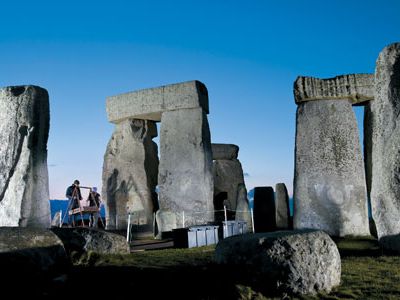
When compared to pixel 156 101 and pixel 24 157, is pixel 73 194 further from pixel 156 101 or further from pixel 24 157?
pixel 24 157

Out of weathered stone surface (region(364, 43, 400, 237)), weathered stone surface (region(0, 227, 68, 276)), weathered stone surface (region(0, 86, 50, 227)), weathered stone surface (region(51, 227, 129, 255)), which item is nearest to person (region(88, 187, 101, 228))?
weathered stone surface (region(0, 86, 50, 227))

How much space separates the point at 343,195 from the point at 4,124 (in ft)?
21.6

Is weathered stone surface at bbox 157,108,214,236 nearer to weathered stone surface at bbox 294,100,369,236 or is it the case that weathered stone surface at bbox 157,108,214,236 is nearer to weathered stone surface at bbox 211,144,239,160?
weathered stone surface at bbox 294,100,369,236

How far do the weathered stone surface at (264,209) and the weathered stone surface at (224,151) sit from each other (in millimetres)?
5455

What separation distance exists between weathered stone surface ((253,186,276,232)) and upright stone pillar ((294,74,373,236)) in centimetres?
186

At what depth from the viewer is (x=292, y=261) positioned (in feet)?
13.8

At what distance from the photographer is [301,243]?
433 centimetres

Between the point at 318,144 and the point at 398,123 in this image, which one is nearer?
the point at 398,123

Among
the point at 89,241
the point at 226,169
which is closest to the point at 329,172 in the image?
the point at 89,241

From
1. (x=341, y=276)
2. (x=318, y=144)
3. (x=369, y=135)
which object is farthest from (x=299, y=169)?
(x=341, y=276)

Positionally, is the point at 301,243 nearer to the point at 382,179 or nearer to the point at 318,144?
the point at 382,179

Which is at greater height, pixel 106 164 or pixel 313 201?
pixel 106 164

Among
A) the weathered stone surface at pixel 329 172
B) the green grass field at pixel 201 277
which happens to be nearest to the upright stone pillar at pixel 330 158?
the weathered stone surface at pixel 329 172

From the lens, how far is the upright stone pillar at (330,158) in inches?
364
